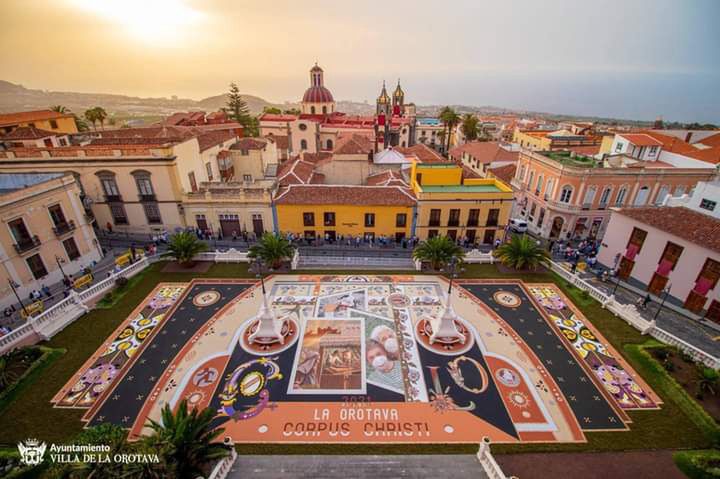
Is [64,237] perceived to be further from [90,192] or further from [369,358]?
[369,358]

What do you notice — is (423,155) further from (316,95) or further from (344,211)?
(316,95)

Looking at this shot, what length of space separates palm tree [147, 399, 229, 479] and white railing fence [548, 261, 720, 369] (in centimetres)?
2582

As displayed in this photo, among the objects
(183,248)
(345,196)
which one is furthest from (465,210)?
(183,248)

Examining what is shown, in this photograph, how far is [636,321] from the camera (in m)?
21.1

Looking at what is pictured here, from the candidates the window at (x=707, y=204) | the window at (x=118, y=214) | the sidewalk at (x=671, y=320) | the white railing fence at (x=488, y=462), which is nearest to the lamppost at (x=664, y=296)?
the sidewalk at (x=671, y=320)

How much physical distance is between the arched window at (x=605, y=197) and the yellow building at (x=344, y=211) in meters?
19.8

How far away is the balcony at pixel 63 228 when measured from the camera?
25.1m

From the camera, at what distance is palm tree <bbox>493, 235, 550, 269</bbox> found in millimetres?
26812

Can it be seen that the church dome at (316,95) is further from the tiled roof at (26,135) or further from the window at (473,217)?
the window at (473,217)

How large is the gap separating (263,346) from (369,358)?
22.0 ft

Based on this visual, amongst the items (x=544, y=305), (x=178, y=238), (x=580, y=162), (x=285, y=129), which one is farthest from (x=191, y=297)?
(x=285, y=129)

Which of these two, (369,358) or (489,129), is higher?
(489,129)

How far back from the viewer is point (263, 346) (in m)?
19.4

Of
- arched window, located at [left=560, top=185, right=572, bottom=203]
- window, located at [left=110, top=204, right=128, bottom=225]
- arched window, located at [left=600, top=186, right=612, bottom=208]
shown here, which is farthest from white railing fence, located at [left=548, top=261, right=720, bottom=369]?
window, located at [left=110, top=204, right=128, bottom=225]
